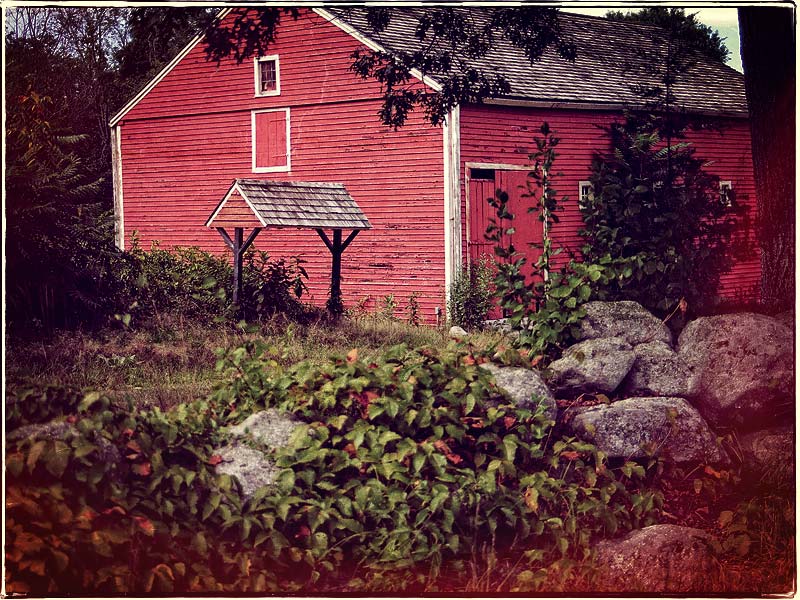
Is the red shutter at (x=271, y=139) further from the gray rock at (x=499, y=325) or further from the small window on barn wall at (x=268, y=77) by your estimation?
the gray rock at (x=499, y=325)

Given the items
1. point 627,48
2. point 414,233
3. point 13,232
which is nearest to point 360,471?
point 13,232

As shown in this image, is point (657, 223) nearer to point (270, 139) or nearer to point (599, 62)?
point (599, 62)

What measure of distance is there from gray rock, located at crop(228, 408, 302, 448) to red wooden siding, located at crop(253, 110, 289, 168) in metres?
6.71

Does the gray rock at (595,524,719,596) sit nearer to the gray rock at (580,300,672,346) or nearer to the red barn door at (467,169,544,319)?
the gray rock at (580,300,672,346)

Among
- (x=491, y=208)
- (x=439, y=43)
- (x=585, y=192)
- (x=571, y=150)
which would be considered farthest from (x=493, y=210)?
(x=439, y=43)

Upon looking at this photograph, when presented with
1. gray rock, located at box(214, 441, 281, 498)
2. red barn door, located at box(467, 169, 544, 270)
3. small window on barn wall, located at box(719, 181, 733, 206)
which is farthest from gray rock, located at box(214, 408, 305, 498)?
red barn door, located at box(467, 169, 544, 270)

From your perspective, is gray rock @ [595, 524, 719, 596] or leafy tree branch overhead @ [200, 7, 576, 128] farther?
leafy tree branch overhead @ [200, 7, 576, 128]

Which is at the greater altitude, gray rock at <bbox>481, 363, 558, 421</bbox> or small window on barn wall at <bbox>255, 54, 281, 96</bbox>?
small window on barn wall at <bbox>255, 54, 281, 96</bbox>

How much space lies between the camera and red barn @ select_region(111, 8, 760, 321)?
976 centimetres

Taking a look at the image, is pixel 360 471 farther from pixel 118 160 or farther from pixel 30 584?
pixel 118 160

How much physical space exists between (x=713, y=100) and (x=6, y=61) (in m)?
5.44

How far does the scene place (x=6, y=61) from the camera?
4945 millimetres

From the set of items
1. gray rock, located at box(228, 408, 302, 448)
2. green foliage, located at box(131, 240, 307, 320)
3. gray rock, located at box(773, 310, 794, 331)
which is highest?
green foliage, located at box(131, 240, 307, 320)

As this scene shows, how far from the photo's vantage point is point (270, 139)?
37.3ft
